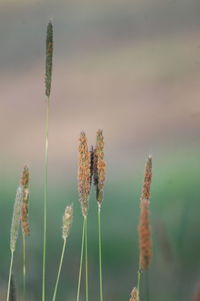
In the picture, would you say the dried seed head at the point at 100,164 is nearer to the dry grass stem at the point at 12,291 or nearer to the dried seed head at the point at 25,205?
the dried seed head at the point at 25,205

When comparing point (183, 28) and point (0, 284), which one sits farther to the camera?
point (0, 284)

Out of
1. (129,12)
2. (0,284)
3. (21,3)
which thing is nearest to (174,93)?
(129,12)

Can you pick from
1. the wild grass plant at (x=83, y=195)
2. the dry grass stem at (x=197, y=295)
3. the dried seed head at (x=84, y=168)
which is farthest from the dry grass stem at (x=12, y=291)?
the dry grass stem at (x=197, y=295)

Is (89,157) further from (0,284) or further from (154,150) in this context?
(0,284)

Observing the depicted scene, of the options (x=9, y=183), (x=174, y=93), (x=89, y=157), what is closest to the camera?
(x=89, y=157)

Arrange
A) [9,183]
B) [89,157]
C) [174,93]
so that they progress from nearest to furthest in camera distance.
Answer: [89,157], [174,93], [9,183]

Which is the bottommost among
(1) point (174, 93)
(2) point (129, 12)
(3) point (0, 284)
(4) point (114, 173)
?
(3) point (0, 284)

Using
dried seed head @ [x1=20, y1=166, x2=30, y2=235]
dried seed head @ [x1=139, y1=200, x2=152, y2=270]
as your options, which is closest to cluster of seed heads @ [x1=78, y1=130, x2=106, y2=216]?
dried seed head @ [x1=20, y1=166, x2=30, y2=235]

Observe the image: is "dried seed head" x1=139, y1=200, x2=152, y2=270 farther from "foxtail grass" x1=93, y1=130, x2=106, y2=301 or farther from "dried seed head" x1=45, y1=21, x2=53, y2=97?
"dried seed head" x1=45, y1=21, x2=53, y2=97
